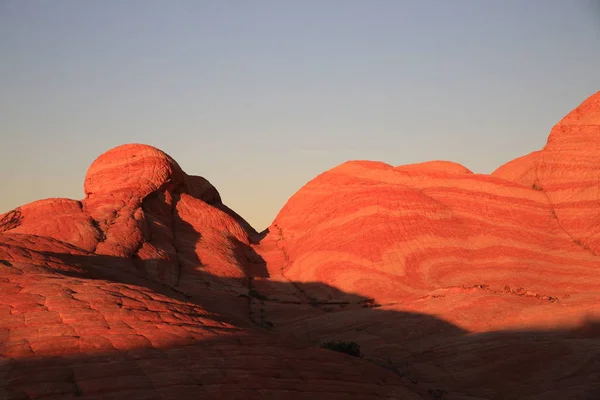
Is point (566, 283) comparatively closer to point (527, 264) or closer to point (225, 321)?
point (527, 264)

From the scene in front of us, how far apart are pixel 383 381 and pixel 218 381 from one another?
12.3 feet

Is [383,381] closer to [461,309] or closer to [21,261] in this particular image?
[21,261]

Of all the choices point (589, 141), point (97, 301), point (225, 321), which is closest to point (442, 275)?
point (589, 141)

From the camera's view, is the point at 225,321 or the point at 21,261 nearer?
the point at 225,321

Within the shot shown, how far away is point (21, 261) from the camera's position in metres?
16.0

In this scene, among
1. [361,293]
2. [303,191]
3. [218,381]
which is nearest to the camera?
[218,381]

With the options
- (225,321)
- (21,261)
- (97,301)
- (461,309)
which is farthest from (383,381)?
(461,309)

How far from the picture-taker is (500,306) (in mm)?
22219

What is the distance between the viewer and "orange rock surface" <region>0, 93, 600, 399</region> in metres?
10.5

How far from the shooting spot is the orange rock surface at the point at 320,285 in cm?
1049

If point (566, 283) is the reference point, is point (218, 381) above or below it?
above

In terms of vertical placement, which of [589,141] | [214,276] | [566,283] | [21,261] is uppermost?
[589,141]

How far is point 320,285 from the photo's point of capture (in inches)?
1371

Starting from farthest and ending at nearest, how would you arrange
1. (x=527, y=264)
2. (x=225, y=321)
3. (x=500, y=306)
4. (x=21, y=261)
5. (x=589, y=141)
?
(x=589, y=141)
(x=527, y=264)
(x=500, y=306)
(x=21, y=261)
(x=225, y=321)
